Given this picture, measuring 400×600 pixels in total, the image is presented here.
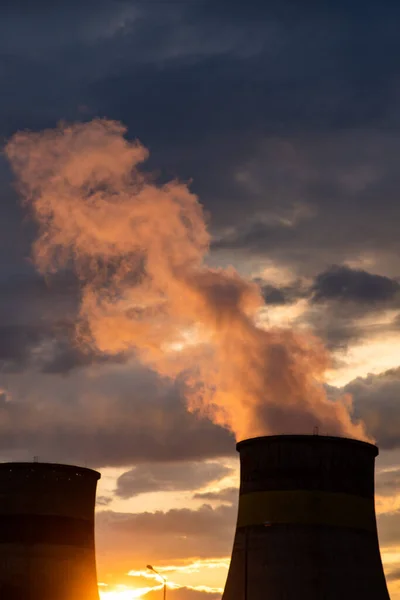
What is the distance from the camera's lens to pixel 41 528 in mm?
52750

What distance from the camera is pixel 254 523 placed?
150 feet

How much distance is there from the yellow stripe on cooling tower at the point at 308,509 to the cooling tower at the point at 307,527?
4 cm

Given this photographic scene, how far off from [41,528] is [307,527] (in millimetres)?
14086

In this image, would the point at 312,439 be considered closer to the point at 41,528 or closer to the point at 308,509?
the point at 308,509

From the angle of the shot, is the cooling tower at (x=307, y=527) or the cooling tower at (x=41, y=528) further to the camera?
the cooling tower at (x=41, y=528)

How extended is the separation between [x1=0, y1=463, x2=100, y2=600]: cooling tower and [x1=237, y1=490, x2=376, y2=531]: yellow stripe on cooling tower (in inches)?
415

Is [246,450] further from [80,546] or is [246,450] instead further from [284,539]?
[80,546]

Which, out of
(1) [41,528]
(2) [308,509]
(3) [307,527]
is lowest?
(3) [307,527]

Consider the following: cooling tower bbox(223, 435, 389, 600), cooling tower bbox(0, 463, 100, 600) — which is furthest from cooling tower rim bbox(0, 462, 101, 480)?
cooling tower bbox(223, 435, 389, 600)

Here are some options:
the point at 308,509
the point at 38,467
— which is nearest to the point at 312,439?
the point at 308,509

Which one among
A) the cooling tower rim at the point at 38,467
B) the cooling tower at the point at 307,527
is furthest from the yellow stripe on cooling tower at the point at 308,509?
the cooling tower rim at the point at 38,467

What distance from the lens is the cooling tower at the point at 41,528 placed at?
52.4 metres

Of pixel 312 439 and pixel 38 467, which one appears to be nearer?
pixel 312 439

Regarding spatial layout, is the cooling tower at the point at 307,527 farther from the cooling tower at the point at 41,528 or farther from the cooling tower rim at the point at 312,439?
the cooling tower at the point at 41,528
